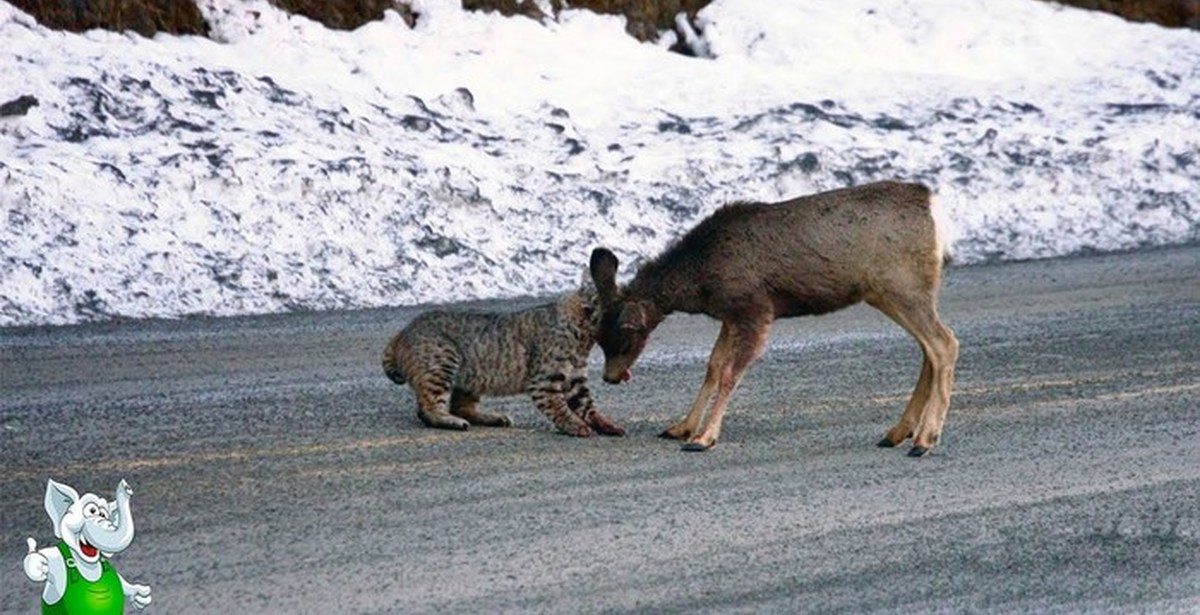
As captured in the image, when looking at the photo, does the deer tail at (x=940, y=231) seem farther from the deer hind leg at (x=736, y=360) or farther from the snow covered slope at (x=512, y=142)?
the snow covered slope at (x=512, y=142)

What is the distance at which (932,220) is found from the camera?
10742 millimetres

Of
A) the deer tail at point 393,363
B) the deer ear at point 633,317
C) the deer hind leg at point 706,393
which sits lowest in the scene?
the deer tail at point 393,363

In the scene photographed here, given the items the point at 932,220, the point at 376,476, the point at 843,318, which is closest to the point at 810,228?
the point at 932,220

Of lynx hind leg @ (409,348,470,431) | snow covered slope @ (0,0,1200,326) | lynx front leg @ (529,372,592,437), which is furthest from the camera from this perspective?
snow covered slope @ (0,0,1200,326)

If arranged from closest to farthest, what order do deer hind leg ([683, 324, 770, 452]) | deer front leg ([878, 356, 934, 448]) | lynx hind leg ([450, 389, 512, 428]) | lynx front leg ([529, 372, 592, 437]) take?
deer hind leg ([683, 324, 770, 452])
deer front leg ([878, 356, 934, 448])
lynx front leg ([529, 372, 592, 437])
lynx hind leg ([450, 389, 512, 428])

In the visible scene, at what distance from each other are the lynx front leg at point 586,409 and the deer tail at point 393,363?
1.00 m

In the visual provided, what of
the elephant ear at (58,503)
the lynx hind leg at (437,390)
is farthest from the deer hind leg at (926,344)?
the elephant ear at (58,503)

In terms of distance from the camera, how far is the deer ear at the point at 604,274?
11.1m

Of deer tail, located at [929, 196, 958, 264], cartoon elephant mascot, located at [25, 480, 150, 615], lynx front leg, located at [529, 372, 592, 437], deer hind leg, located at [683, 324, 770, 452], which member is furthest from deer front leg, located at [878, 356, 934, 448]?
cartoon elephant mascot, located at [25, 480, 150, 615]

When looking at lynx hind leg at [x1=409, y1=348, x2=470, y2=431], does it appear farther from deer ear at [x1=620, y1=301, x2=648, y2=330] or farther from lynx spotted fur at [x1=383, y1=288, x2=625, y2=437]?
deer ear at [x1=620, y1=301, x2=648, y2=330]

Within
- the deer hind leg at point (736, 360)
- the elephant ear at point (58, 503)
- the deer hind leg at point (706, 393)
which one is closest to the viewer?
the elephant ear at point (58, 503)

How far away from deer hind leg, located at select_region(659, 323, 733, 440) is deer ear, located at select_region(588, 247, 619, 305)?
66 centimetres

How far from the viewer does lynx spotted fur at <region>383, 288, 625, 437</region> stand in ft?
36.4

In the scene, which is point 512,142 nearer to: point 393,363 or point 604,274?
point 393,363
